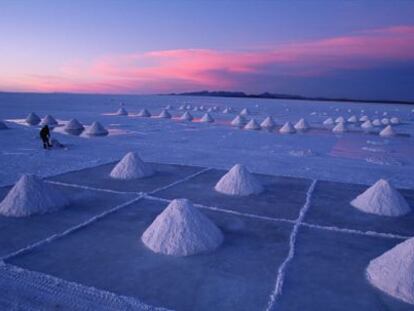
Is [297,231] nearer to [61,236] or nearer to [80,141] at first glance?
[61,236]

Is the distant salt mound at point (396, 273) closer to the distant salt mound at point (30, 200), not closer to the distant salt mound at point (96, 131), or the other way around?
the distant salt mound at point (30, 200)

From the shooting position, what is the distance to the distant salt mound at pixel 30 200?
5301 millimetres

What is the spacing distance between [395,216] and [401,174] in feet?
12.7

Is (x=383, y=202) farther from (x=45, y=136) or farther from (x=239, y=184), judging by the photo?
(x=45, y=136)

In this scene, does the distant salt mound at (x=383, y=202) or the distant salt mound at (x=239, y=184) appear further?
the distant salt mound at (x=239, y=184)

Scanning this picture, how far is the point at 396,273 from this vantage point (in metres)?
3.55

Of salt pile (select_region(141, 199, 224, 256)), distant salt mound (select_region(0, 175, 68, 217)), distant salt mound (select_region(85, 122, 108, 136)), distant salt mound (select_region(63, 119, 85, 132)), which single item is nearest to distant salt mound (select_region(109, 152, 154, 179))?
distant salt mound (select_region(0, 175, 68, 217))

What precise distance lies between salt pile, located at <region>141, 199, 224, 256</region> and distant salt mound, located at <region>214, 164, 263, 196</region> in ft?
7.32

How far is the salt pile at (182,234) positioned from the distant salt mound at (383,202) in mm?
2976

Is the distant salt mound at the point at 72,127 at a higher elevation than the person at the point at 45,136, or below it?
below

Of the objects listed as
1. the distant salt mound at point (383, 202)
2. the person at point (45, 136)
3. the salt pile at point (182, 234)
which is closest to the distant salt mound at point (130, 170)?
the salt pile at point (182, 234)

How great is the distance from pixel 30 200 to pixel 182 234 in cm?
264

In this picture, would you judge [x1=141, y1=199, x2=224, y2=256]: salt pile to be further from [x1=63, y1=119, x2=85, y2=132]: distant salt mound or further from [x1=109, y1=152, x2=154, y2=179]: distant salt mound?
[x1=63, y1=119, x2=85, y2=132]: distant salt mound

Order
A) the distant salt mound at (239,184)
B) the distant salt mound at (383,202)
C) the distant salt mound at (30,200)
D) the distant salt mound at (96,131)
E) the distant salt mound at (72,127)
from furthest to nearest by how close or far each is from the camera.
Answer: the distant salt mound at (72,127) → the distant salt mound at (96,131) → the distant salt mound at (239,184) → the distant salt mound at (383,202) → the distant salt mound at (30,200)
